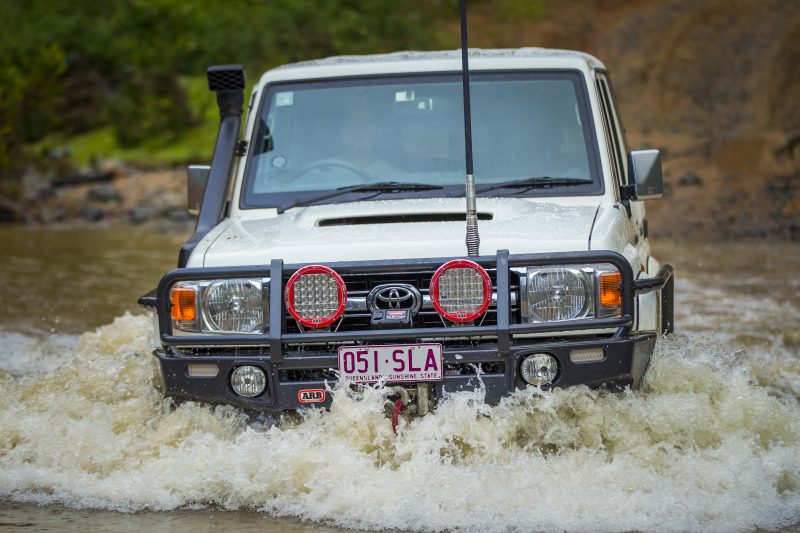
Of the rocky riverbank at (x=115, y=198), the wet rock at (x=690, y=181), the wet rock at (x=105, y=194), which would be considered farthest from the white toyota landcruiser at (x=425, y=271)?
the wet rock at (x=105, y=194)

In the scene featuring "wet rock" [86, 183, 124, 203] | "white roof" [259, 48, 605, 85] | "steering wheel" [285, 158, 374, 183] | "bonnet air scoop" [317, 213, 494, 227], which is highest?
"white roof" [259, 48, 605, 85]

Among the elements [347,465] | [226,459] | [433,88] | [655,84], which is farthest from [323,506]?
[655,84]

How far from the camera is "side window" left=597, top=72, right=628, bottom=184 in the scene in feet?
20.3

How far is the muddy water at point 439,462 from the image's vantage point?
14.3 feet

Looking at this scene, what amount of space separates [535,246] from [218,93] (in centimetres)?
226

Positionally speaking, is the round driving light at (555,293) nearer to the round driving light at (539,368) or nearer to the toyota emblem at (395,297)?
the round driving light at (539,368)

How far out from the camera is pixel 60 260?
613 inches

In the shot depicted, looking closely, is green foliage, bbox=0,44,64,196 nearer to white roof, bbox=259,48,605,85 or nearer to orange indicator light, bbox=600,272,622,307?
white roof, bbox=259,48,605,85

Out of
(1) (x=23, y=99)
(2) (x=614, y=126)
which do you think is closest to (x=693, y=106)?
(1) (x=23, y=99)

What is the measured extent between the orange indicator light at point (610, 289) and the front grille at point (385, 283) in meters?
0.33

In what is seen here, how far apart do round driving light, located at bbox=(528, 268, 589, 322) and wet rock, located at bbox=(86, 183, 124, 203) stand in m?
19.8

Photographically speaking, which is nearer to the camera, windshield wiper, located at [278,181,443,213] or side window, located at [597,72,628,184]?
windshield wiper, located at [278,181,443,213]

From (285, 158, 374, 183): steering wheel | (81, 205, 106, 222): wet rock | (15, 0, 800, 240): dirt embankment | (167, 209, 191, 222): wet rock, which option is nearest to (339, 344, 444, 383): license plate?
(285, 158, 374, 183): steering wheel

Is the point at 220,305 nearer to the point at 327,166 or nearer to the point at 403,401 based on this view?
the point at 403,401
